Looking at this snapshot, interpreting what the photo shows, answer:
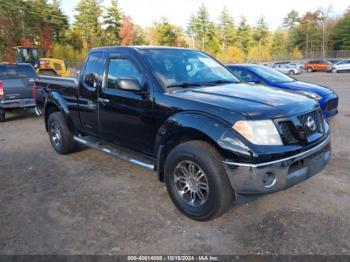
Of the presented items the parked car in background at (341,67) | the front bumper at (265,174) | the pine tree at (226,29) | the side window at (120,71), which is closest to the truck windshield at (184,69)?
the side window at (120,71)

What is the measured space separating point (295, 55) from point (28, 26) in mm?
53669

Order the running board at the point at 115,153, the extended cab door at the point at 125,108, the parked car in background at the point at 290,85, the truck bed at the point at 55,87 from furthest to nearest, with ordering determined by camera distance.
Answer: the parked car in background at the point at 290,85, the truck bed at the point at 55,87, the running board at the point at 115,153, the extended cab door at the point at 125,108

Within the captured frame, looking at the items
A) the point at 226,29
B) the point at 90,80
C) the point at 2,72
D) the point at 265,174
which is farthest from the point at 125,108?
the point at 226,29

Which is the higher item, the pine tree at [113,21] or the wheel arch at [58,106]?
the pine tree at [113,21]

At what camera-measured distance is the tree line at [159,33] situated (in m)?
43.1

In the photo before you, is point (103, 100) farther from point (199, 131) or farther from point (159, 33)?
point (159, 33)

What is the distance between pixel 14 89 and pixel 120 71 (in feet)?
21.2

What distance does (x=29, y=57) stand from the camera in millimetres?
22688

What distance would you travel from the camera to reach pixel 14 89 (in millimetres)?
9266

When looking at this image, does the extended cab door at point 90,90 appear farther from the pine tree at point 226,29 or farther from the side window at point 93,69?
the pine tree at point 226,29

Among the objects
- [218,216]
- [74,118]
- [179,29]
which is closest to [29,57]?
[74,118]

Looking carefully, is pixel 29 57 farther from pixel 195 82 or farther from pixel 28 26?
pixel 28 26

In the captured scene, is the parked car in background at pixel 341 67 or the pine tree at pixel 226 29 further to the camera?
the pine tree at pixel 226 29

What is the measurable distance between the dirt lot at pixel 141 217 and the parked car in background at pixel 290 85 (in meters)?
2.64
